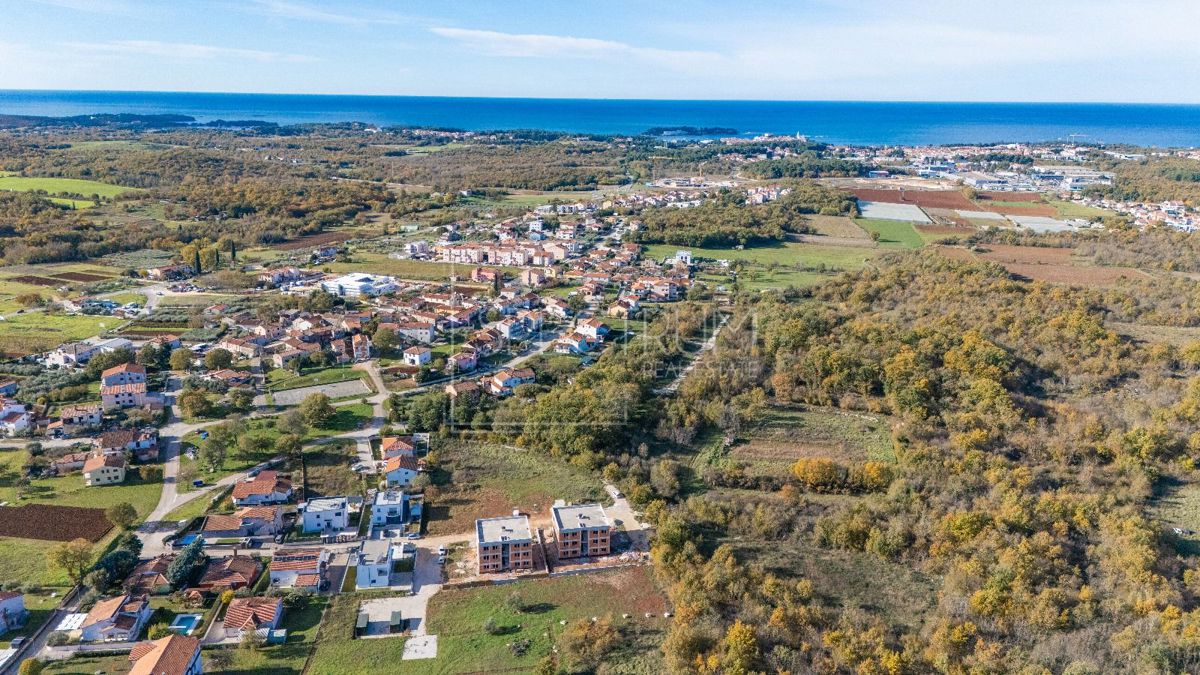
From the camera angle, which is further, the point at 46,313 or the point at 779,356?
the point at 46,313

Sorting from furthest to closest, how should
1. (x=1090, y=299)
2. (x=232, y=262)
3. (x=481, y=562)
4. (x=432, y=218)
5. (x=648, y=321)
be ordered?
(x=432, y=218), (x=232, y=262), (x=648, y=321), (x=1090, y=299), (x=481, y=562)

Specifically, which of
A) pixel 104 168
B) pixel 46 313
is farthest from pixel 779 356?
pixel 104 168

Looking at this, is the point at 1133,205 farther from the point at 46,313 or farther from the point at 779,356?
the point at 46,313

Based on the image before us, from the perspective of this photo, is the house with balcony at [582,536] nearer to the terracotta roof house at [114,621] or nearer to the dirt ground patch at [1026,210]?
the terracotta roof house at [114,621]

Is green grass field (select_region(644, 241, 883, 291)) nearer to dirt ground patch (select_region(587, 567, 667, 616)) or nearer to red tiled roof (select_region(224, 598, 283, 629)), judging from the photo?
dirt ground patch (select_region(587, 567, 667, 616))

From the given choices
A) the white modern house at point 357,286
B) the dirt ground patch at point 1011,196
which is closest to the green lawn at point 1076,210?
the dirt ground patch at point 1011,196

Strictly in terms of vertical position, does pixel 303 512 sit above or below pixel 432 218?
below

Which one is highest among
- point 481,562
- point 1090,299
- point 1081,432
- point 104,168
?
point 104,168

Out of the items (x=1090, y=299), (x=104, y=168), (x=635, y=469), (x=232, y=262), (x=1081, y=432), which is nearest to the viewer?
(x=635, y=469)
